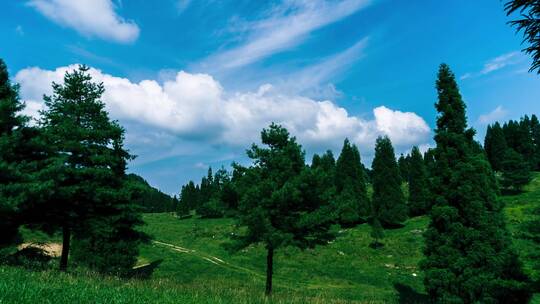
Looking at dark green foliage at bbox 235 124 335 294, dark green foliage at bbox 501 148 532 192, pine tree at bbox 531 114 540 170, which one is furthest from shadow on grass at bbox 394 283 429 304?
pine tree at bbox 531 114 540 170

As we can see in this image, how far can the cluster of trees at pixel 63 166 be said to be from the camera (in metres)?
17.1

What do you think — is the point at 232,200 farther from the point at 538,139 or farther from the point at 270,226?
the point at 538,139

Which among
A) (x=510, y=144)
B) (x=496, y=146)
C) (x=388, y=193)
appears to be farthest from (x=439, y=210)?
(x=510, y=144)

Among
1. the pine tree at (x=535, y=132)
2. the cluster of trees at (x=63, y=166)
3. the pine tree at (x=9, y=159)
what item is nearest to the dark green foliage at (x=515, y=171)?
the pine tree at (x=535, y=132)

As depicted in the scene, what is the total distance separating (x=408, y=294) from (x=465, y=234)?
10.1m

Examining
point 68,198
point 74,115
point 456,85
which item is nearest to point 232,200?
point 68,198

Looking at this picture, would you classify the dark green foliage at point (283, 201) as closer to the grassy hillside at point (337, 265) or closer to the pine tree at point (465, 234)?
the grassy hillside at point (337, 265)

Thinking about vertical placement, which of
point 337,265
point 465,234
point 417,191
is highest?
point 417,191

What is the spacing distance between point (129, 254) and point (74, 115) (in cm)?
1241

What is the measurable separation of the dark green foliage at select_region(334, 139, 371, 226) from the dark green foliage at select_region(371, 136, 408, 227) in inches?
103

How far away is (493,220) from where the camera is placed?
72.1 ft

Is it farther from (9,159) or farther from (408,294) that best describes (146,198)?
(9,159)

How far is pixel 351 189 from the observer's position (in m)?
63.0

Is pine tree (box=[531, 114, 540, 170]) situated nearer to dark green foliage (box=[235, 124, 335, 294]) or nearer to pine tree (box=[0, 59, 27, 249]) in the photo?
dark green foliage (box=[235, 124, 335, 294])
